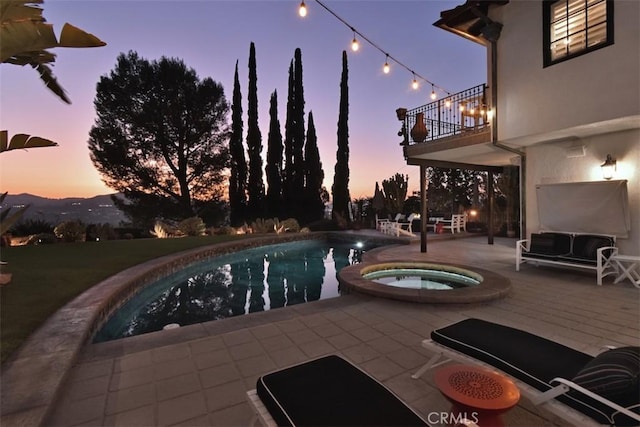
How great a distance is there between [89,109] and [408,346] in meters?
18.9

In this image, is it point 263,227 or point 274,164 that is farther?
point 274,164

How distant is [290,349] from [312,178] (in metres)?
16.4

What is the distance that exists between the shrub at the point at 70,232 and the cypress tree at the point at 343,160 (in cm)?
1178

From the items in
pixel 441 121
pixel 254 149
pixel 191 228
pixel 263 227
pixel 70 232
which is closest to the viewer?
pixel 441 121

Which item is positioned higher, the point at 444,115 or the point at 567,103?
the point at 444,115

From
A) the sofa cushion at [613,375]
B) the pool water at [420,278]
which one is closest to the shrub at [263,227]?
the pool water at [420,278]

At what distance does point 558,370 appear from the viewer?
6.31 feet

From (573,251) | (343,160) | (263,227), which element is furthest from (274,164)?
(573,251)

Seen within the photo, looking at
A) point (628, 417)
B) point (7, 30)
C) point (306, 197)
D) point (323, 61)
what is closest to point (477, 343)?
point (628, 417)

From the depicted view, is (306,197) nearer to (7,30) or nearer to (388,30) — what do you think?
(388,30)

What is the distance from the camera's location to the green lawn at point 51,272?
362 centimetres

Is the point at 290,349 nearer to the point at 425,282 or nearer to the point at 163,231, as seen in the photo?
the point at 425,282

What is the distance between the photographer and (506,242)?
425 inches

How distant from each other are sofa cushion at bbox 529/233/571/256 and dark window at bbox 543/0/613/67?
349 centimetres
